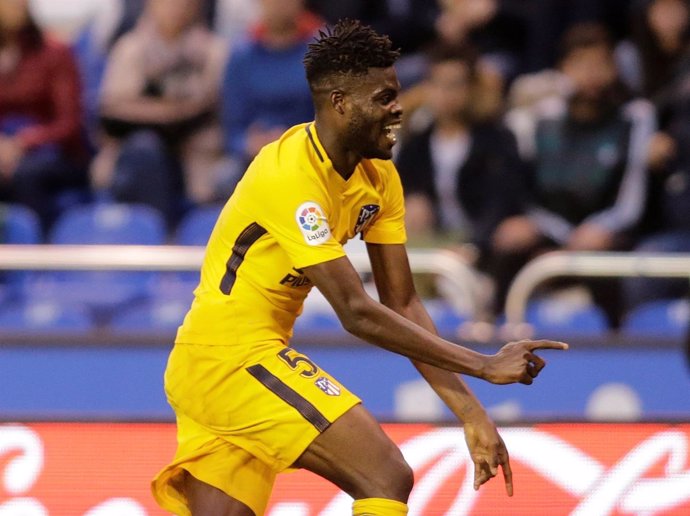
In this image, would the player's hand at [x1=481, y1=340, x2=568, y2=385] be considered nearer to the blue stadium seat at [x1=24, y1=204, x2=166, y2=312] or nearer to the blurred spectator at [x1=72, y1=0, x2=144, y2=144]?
the blue stadium seat at [x1=24, y1=204, x2=166, y2=312]

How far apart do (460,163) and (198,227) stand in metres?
1.55

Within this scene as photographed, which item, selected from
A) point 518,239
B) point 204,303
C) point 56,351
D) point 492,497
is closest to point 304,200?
point 204,303

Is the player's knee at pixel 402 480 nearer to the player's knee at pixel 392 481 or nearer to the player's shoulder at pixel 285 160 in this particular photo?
the player's knee at pixel 392 481

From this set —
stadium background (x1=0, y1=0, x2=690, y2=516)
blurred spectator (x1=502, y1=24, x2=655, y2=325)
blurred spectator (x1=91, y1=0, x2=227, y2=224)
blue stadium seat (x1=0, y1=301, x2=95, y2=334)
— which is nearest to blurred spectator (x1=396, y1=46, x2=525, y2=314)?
blurred spectator (x1=502, y1=24, x2=655, y2=325)

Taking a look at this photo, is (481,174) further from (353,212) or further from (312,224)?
(312,224)

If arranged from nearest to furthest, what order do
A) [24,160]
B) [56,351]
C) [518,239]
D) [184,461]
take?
[184,461]
[56,351]
[518,239]
[24,160]

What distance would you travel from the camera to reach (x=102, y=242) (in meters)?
7.79

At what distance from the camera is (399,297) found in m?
4.21

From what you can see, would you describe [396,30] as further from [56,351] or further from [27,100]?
[56,351]

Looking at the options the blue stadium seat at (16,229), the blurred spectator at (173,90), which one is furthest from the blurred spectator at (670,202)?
the blue stadium seat at (16,229)

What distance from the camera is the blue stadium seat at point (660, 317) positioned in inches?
280

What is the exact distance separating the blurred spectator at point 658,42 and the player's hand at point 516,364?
192 inches

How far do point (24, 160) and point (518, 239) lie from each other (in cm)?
303

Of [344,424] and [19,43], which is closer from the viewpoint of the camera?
[344,424]
